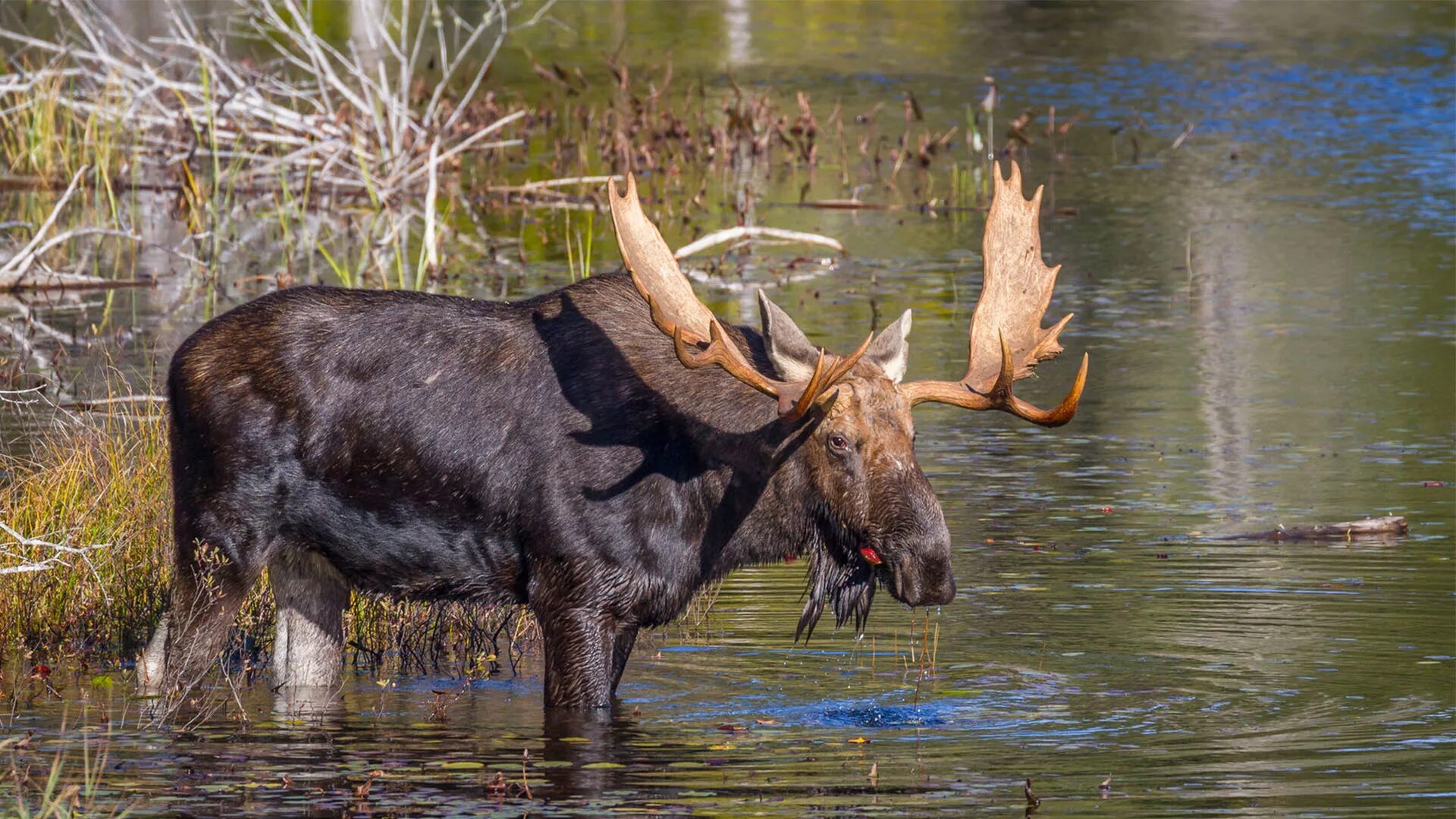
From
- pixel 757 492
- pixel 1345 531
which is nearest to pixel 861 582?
pixel 757 492

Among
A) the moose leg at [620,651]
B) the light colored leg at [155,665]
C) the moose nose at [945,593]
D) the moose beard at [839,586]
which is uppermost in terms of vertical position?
the moose nose at [945,593]

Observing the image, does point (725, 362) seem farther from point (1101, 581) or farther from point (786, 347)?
point (1101, 581)

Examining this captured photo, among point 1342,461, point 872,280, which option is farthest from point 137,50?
point 1342,461

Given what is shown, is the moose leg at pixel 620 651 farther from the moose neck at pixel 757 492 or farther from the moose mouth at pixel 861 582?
the moose mouth at pixel 861 582

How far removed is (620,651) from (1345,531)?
423 centimetres

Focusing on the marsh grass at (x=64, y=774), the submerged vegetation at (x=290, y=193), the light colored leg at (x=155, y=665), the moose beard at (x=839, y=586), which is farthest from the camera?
the submerged vegetation at (x=290, y=193)

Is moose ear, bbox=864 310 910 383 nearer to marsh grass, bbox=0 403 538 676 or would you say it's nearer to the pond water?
the pond water

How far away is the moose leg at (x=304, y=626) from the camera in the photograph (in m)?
8.93

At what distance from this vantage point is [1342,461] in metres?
13.1

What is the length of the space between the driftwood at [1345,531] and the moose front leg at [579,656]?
4.12 metres

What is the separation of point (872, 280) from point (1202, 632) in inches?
381

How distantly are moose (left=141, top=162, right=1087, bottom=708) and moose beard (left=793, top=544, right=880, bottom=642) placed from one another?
0.5 inches

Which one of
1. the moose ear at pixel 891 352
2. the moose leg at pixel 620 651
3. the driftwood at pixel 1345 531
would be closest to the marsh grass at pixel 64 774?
the moose leg at pixel 620 651

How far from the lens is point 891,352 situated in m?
8.24
